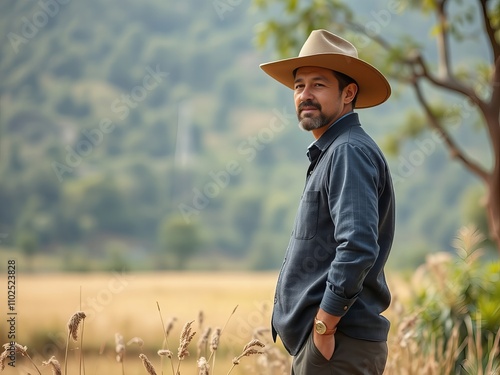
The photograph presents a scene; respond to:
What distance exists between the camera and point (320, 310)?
6.81ft

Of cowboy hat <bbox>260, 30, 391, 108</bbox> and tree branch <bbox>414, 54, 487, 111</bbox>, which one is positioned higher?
tree branch <bbox>414, 54, 487, 111</bbox>

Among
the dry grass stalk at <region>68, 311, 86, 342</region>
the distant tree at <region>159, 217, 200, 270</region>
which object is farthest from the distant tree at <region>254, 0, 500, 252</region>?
the distant tree at <region>159, 217, 200, 270</region>

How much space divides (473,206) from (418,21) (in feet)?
82.7

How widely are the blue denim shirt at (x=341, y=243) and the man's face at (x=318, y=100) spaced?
0.04 metres

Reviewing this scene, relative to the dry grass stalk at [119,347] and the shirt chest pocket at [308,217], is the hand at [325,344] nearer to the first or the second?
the shirt chest pocket at [308,217]

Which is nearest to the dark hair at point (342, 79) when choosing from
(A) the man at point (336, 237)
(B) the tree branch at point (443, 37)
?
(A) the man at point (336, 237)

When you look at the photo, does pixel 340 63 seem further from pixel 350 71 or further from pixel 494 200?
pixel 494 200

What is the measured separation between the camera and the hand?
2.10m

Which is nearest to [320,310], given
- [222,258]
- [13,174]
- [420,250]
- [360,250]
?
[360,250]

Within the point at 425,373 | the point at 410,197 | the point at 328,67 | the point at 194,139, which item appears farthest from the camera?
the point at 194,139

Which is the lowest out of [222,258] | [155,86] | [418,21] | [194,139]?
[222,258]

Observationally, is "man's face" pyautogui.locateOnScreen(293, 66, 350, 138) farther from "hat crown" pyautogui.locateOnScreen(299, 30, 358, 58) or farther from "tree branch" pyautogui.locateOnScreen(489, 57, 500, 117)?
"tree branch" pyautogui.locateOnScreen(489, 57, 500, 117)

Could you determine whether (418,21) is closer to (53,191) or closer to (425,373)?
(53,191)

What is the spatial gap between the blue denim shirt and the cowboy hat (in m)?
0.16
